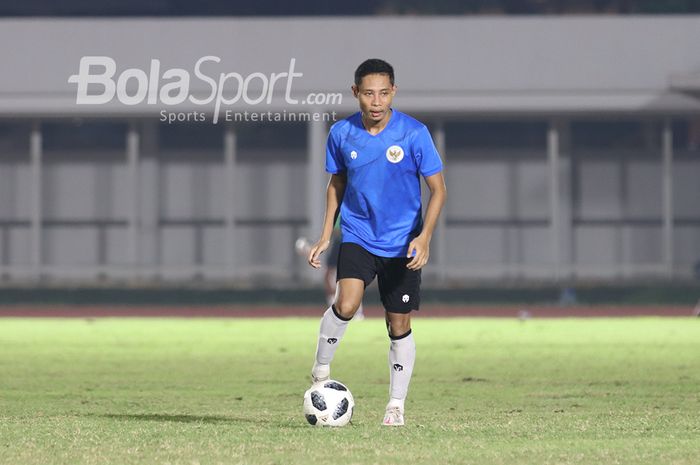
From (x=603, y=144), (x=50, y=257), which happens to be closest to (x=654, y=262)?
(x=603, y=144)

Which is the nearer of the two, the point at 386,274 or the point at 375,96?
the point at 375,96

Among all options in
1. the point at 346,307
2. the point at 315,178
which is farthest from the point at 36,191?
the point at 346,307

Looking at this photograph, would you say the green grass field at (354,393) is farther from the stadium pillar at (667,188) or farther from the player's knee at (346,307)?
the stadium pillar at (667,188)

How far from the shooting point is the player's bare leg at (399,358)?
10.6m

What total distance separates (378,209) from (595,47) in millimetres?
24239

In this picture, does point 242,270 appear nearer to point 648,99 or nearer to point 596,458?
point 648,99

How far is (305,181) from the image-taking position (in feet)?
116

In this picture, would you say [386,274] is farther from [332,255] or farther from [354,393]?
[332,255]

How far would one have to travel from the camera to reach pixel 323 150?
34.6 m

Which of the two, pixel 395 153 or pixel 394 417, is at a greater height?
pixel 395 153

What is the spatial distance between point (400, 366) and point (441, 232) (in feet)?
81.1

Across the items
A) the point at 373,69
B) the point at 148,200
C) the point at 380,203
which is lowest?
the point at 380,203

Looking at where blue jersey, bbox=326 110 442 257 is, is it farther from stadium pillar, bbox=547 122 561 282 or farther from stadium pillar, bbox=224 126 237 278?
stadium pillar, bbox=547 122 561 282

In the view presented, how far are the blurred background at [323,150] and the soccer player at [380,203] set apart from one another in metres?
22.9
